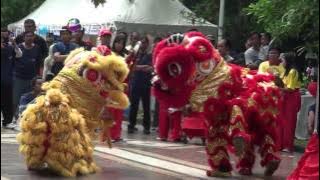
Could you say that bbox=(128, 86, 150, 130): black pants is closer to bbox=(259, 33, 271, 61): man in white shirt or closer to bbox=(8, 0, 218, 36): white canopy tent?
bbox=(259, 33, 271, 61): man in white shirt

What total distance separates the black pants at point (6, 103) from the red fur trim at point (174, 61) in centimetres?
592

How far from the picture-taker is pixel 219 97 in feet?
29.2

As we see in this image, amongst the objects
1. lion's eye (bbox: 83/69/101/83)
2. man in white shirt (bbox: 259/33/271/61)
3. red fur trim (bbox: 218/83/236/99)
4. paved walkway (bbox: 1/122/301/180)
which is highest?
man in white shirt (bbox: 259/33/271/61)

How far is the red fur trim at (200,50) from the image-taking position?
869 centimetres

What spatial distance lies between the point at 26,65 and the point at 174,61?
6385mm

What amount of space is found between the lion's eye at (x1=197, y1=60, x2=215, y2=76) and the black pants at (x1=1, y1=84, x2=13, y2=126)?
19.5 ft

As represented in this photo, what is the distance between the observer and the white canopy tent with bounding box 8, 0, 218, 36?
822 inches

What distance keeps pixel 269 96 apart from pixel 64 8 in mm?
15035

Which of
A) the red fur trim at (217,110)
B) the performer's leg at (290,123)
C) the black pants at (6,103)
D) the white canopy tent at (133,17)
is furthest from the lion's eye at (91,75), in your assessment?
the white canopy tent at (133,17)

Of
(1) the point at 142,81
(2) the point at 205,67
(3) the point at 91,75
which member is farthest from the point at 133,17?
(2) the point at 205,67

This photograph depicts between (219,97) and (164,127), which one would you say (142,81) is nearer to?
(164,127)

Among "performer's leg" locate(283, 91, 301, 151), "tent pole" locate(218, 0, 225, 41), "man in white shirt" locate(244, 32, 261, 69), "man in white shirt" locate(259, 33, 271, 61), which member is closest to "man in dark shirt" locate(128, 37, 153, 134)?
"man in white shirt" locate(244, 32, 261, 69)

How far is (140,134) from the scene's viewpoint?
1440 cm

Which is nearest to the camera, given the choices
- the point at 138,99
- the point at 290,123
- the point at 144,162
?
the point at 144,162
